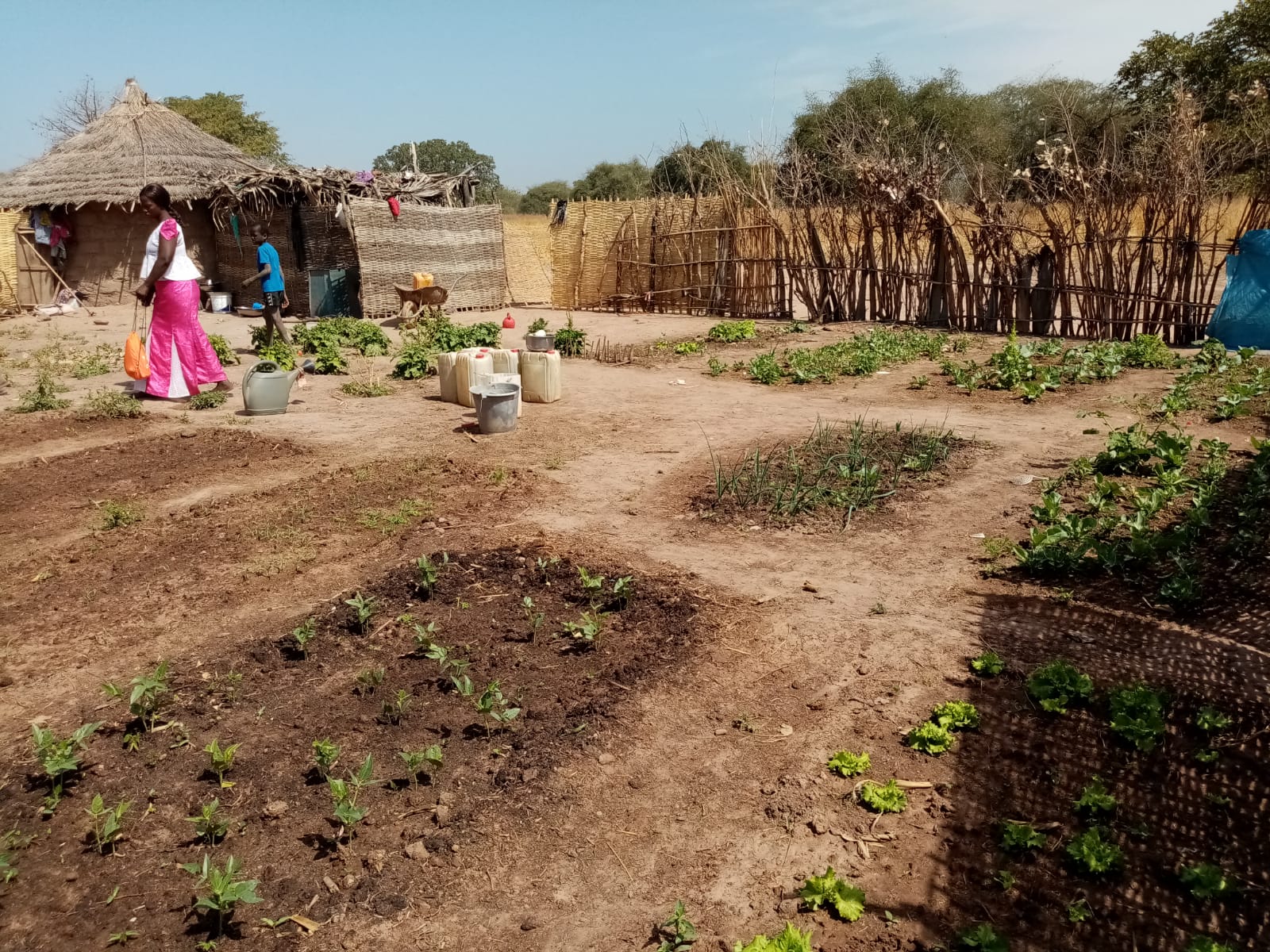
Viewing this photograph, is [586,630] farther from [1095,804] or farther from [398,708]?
[1095,804]

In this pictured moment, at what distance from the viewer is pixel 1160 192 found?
10.7 m

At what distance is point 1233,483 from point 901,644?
3.08 m

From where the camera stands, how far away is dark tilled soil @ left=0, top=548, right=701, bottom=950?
2.53 metres

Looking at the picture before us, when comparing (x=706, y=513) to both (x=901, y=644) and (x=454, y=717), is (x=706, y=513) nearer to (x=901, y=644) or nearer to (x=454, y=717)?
(x=901, y=644)

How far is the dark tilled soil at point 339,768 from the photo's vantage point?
253cm

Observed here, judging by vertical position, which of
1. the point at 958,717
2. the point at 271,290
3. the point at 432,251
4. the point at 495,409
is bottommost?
the point at 958,717

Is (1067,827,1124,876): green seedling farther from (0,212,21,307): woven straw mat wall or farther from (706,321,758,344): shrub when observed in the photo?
(0,212,21,307): woven straw mat wall

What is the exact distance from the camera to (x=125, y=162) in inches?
714

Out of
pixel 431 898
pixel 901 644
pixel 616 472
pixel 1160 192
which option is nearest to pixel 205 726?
pixel 431 898

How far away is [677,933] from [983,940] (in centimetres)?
75

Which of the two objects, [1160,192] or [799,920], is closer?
[799,920]

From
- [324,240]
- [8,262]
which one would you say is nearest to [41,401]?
[324,240]

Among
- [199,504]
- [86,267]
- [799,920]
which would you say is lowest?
[799,920]

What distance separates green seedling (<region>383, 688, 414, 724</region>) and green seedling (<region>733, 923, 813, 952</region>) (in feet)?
4.92
